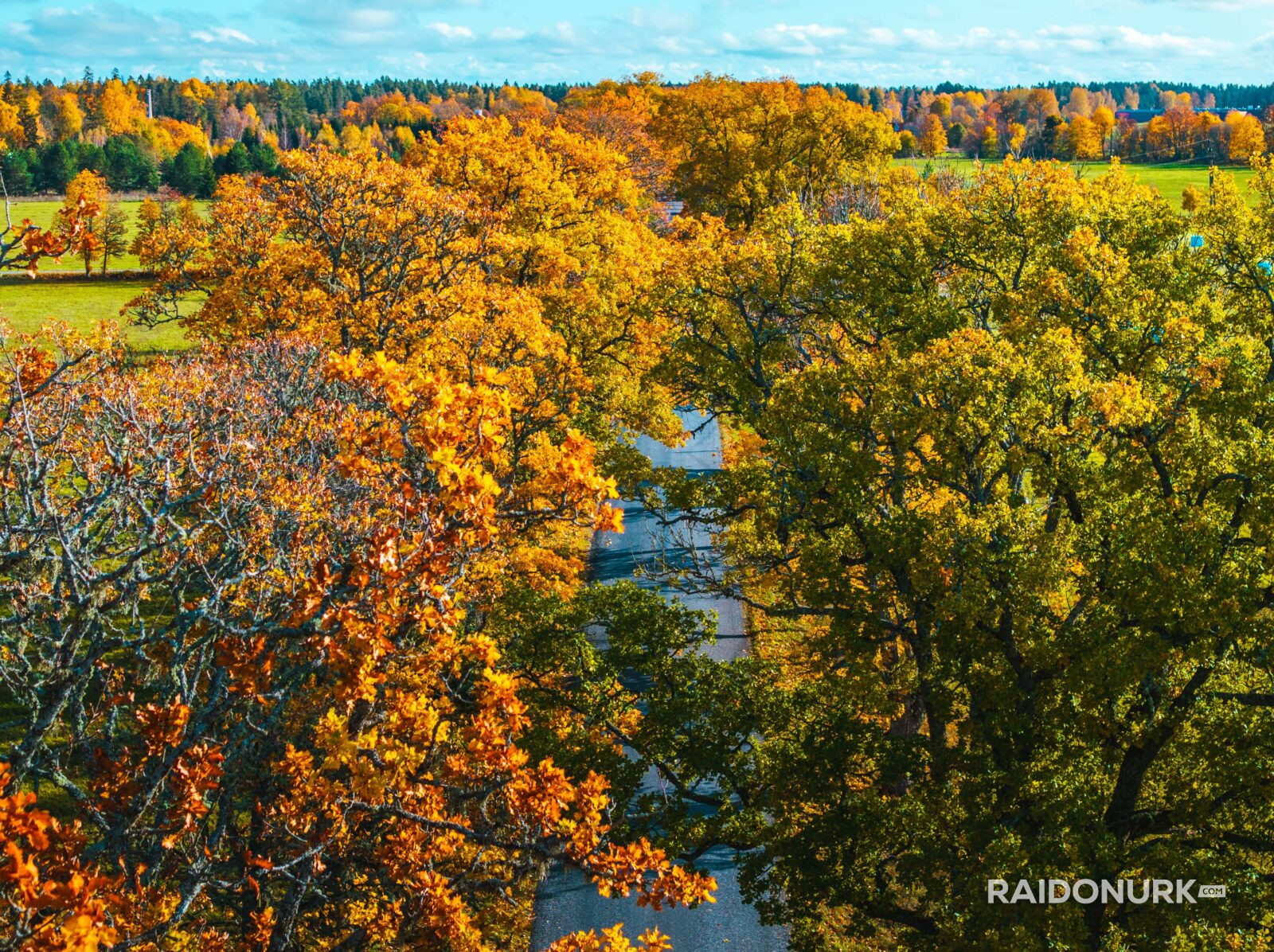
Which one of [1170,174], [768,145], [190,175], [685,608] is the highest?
[1170,174]

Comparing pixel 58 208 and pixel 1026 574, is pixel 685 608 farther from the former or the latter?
pixel 58 208

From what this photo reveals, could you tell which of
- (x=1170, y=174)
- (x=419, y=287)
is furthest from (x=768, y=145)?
(x=1170, y=174)

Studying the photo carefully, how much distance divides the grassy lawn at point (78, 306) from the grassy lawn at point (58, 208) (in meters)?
2.75

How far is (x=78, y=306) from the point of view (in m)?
78.4

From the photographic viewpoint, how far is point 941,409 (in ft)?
55.3

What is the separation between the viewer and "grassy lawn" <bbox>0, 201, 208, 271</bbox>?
313 ft

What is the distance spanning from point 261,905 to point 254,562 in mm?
4991

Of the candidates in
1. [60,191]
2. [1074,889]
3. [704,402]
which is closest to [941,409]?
[1074,889]

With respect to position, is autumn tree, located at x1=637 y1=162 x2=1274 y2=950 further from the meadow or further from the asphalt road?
the meadow

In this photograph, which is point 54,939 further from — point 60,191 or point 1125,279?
point 60,191

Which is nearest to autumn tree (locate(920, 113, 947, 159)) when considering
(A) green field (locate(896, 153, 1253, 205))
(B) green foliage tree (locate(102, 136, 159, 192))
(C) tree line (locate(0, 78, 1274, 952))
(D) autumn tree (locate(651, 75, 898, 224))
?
(A) green field (locate(896, 153, 1253, 205))

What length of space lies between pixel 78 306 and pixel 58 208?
38.7ft

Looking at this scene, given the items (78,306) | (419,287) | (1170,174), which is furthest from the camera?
(1170,174)

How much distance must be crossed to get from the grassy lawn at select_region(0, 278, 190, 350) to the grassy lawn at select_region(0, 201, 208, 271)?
2752 mm
